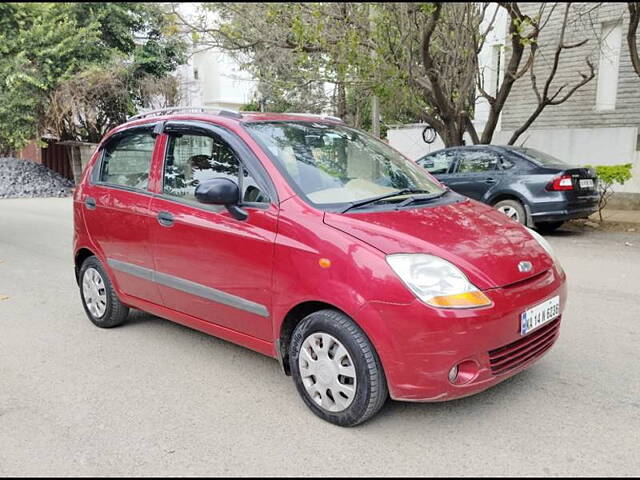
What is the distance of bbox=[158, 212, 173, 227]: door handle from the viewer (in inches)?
156

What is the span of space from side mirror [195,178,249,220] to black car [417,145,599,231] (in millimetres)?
6627

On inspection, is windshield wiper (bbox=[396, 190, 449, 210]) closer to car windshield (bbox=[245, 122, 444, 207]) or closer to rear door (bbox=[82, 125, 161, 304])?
car windshield (bbox=[245, 122, 444, 207])

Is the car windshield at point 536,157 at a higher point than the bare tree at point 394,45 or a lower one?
lower

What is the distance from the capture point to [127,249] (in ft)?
14.5

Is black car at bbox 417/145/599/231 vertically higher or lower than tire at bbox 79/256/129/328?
higher

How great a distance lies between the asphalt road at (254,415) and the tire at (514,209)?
4155 mm

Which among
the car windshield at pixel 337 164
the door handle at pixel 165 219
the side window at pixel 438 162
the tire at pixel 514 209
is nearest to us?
the car windshield at pixel 337 164

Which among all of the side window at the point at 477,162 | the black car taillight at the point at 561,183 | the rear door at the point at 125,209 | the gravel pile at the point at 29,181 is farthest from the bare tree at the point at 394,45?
the gravel pile at the point at 29,181

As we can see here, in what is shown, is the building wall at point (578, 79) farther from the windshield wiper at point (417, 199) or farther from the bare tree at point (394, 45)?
the windshield wiper at point (417, 199)

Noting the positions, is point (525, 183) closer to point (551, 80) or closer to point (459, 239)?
point (551, 80)

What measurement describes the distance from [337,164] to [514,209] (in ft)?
20.2

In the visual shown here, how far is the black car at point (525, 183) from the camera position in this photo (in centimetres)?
873

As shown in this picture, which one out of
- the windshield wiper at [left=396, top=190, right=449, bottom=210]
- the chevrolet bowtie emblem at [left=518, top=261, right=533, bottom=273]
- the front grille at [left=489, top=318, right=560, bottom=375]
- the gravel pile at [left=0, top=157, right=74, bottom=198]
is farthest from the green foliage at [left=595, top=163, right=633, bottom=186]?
the gravel pile at [left=0, top=157, right=74, bottom=198]

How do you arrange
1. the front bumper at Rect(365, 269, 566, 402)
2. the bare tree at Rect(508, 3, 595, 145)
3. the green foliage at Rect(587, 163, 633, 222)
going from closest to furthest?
the front bumper at Rect(365, 269, 566, 402), the green foliage at Rect(587, 163, 633, 222), the bare tree at Rect(508, 3, 595, 145)
